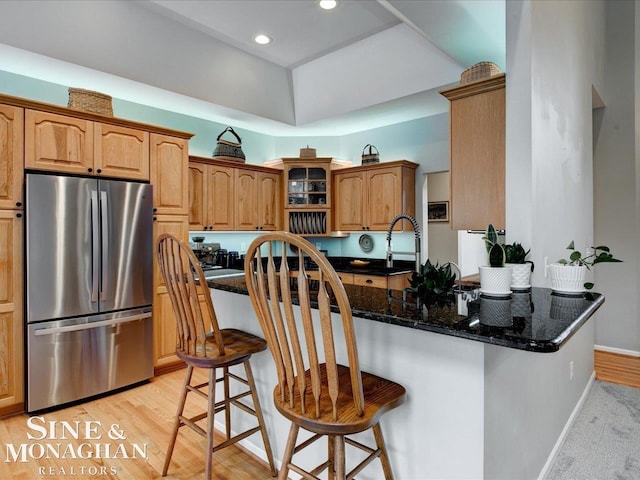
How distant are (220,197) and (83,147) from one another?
1603 mm

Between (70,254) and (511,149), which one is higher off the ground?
(511,149)

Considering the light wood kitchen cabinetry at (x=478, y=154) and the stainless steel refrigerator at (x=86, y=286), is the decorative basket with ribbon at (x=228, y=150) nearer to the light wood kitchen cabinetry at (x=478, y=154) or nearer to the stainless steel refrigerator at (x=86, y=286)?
the stainless steel refrigerator at (x=86, y=286)

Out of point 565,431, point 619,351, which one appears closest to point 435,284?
point 565,431

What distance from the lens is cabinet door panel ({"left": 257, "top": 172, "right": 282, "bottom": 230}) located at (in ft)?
15.7

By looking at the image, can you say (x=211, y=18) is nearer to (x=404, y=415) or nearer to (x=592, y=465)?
(x=404, y=415)

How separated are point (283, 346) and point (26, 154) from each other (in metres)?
2.62

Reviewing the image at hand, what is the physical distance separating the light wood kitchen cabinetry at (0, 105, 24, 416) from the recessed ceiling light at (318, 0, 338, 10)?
240cm

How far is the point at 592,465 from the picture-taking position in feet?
6.73

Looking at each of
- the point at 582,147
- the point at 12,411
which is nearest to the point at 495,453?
the point at 582,147

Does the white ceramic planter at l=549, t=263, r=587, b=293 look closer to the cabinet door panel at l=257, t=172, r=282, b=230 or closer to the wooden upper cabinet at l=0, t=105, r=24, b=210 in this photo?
the wooden upper cabinet at l=0, t=105, r=24, b=210

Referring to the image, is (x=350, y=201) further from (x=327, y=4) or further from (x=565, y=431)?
(x=565, y=431)

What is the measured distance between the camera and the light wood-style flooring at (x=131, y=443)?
198 cm

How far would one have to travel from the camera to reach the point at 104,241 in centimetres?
292

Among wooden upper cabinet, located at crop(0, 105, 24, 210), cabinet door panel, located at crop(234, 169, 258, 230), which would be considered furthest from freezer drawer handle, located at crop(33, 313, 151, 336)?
cabinet door panel, located at crop(234, 169, 258, 230)
